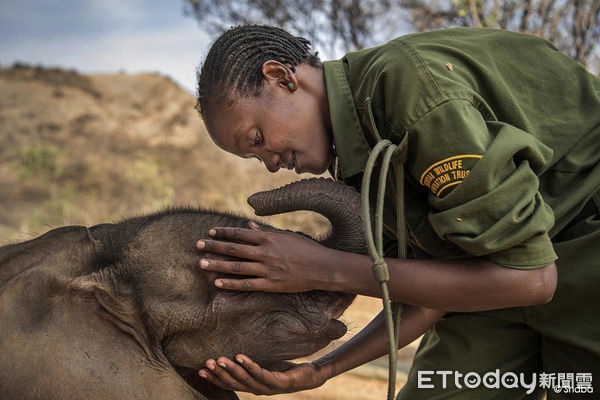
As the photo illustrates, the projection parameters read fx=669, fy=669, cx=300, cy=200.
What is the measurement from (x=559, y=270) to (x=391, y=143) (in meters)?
0.88

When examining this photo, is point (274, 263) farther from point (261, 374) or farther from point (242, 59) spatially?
point (242, 59)

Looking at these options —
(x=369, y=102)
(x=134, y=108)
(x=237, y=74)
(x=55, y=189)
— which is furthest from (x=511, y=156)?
(x=134, y=108)

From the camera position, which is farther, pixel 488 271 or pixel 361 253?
pixel 361 253

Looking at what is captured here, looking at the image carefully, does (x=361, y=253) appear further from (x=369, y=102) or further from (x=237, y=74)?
(x=237, y=74)

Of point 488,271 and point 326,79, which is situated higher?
point 326,79

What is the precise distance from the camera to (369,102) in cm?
208

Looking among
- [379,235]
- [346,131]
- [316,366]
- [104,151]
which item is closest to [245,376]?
[316,366]

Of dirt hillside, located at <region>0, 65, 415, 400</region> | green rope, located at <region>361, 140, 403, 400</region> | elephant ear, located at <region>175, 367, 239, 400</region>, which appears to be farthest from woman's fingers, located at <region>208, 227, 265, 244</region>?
dirt hillside, located at <region>0, 65, 415, 400</region>

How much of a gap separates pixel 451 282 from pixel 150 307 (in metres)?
0.92

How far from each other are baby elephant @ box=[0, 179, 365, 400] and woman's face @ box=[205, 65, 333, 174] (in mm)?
181

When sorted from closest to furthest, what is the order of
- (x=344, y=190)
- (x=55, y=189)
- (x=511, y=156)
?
(x=511, y=156), (x=344, y=190), (x=55, y=189)

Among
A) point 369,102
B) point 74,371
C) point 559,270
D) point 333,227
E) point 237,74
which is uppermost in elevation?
point 237,74

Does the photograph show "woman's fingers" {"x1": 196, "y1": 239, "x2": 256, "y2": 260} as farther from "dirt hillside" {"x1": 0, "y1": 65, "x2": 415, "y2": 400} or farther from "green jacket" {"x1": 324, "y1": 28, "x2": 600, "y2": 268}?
"dirt hillside" {"x1": 0, "y1": 65, "x2": 415, "y2": 400}

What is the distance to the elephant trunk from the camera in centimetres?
211
